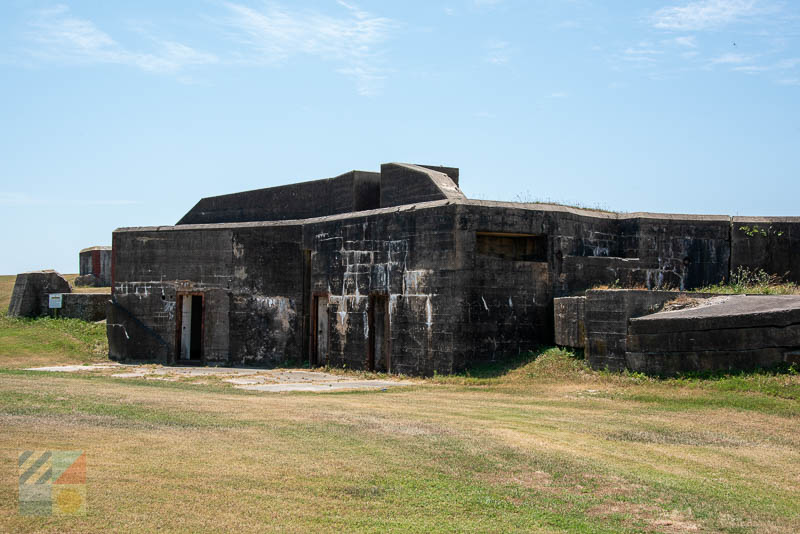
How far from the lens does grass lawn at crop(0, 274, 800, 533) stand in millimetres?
5906

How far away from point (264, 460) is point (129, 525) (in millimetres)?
1969

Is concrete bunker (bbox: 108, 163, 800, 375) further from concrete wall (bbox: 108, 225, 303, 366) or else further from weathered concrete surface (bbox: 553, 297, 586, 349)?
weathered concrete surface (bbox: 553, 297, 586, 349)

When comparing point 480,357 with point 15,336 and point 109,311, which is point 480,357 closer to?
point 109,311

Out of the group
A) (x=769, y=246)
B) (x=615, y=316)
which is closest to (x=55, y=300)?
(x=615, y=316)

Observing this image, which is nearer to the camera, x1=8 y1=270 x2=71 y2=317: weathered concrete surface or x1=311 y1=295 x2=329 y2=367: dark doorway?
x1=311 y1=295 x2=329 y2=367: dark doorway

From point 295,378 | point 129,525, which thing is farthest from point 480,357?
point 129,525

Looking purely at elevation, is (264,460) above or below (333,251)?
below

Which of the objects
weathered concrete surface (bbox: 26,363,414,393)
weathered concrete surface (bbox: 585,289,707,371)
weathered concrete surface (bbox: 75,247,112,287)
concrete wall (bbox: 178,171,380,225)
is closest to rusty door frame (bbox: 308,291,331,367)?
weathered concrete surface (bbox: 26,363,414,393)

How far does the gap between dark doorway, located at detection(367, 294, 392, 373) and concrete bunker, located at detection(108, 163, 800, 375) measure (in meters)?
0.03

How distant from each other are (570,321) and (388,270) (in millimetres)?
4188

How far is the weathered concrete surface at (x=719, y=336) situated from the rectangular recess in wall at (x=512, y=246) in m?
3.69

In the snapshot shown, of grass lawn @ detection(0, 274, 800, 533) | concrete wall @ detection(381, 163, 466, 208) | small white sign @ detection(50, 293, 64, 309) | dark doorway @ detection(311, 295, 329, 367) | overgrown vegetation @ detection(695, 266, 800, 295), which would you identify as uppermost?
concrete wall @ detection(381, 163, 466, 208)

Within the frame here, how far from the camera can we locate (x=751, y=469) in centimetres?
778

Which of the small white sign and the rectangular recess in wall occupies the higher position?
the rectangular recess in wall
